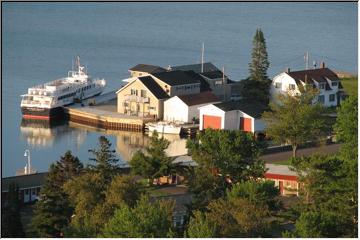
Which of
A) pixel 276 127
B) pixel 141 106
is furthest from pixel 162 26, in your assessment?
pixel 276 127

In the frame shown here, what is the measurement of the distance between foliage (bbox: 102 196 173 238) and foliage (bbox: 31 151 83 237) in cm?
172

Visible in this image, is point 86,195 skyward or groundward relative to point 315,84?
groundward

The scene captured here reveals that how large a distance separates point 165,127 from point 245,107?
160cm

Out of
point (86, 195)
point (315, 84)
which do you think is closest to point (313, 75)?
point (315, 84)

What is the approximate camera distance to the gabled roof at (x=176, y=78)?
26125mm

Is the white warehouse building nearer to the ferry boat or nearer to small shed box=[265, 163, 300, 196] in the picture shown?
the ferry boat

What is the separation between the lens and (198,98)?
2581 cm

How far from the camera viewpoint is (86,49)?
36875mm

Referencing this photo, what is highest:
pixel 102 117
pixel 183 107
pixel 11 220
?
pixel 183 107

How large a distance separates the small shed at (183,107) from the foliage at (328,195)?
9.74 m

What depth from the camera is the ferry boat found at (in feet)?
88.1

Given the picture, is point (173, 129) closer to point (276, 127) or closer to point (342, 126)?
point (276, 127)

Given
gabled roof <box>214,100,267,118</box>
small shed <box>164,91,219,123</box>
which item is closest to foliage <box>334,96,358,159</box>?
gabled roof <box>214,100,267,118</box>

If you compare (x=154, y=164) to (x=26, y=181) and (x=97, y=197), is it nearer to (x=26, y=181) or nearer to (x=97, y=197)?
(x=26, y=181)
